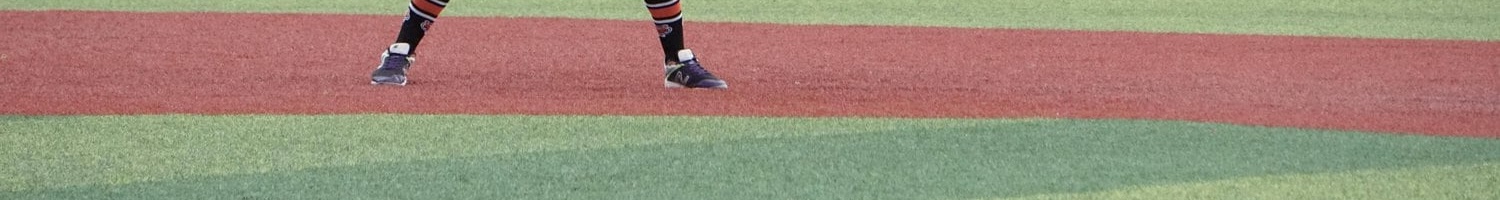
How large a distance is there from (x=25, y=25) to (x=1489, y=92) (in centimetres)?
506

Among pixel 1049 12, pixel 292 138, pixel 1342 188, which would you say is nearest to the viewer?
pixel 1342 188

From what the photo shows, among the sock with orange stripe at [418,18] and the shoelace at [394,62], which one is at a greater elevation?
the sock with orange stripe at [418,18]

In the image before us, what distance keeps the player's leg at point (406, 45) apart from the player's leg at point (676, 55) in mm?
578

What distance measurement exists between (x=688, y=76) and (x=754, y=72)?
70cm

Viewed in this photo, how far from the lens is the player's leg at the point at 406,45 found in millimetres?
6255

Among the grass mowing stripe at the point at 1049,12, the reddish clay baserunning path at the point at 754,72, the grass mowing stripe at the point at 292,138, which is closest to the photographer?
the grass mowing stripe at the point at 292,138

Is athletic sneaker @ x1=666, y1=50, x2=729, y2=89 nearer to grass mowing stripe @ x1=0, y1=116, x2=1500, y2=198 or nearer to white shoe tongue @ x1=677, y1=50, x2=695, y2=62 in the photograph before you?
white shoe tongue @ x1=677, y1=50, x2=695, y2=62

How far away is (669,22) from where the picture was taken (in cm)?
628

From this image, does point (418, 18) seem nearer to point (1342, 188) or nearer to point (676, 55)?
point (676, 55)

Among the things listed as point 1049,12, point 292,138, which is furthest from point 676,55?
point 1049,12

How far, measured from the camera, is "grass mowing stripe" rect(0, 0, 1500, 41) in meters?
8.95

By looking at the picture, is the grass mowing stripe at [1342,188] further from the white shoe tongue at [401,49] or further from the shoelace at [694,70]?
the white shoe tongue at [401,49]

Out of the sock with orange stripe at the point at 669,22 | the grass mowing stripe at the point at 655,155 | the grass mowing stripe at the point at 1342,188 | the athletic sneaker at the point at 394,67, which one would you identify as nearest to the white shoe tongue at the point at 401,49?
the athletic sneaker at the point at 394,67

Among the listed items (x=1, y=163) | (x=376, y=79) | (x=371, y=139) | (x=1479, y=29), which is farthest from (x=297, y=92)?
(x=1479, y=29)
